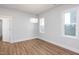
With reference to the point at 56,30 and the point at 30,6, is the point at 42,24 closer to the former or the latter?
the point at 56,30

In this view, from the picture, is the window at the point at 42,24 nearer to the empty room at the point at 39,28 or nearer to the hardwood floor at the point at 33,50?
the empty room at the point at 39,28

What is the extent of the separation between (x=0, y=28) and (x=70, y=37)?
339cm

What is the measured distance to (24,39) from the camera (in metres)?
3.69

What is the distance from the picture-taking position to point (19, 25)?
152 inches

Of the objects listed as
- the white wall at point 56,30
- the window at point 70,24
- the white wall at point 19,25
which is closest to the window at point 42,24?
the white wall at point 56,30

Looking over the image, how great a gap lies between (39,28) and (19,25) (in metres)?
0.96

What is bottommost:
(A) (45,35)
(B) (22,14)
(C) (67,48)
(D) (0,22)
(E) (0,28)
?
(C) (67,48)

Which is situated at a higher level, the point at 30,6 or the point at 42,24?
the point at 30,6

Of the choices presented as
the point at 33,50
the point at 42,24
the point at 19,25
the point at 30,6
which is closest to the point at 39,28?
the point at 42,24

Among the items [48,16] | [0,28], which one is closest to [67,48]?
[48,16]

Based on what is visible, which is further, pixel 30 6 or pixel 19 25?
pixel 19 25
